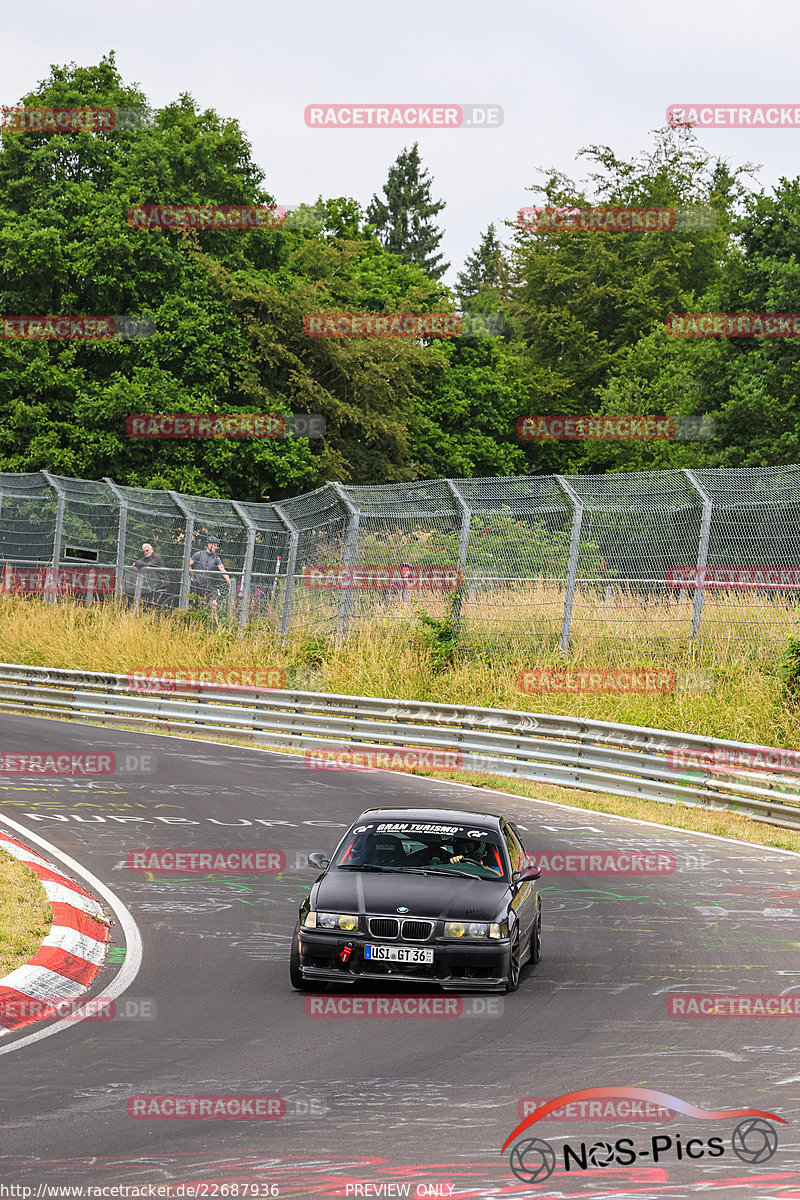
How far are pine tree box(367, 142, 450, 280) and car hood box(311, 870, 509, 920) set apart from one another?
9872 cm

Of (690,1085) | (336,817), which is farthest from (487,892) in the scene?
(336,817)

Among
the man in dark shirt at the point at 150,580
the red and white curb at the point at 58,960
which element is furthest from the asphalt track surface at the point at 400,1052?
the man in dark shirt at the point at 150,580

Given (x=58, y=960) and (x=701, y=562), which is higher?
(x=701, y=562)

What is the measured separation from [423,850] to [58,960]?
2.50 meters

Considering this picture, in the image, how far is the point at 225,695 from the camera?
25.5 metres

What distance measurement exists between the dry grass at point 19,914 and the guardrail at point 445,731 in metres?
8.71

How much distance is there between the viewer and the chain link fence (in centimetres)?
2061

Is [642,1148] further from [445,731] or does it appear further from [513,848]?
[445,731]

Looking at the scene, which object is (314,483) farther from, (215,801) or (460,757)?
(215,801)

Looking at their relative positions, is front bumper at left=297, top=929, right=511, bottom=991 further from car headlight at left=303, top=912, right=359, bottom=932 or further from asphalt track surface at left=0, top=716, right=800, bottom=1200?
asphalt track surface at left=0, top=716, right=800, bottom=1200

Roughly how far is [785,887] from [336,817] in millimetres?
4960

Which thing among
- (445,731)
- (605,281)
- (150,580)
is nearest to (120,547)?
(150,580)

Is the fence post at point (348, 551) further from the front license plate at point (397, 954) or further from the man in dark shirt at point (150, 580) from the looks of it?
the front license plate at point (397, 954)

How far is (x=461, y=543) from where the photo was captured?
2405 cm
